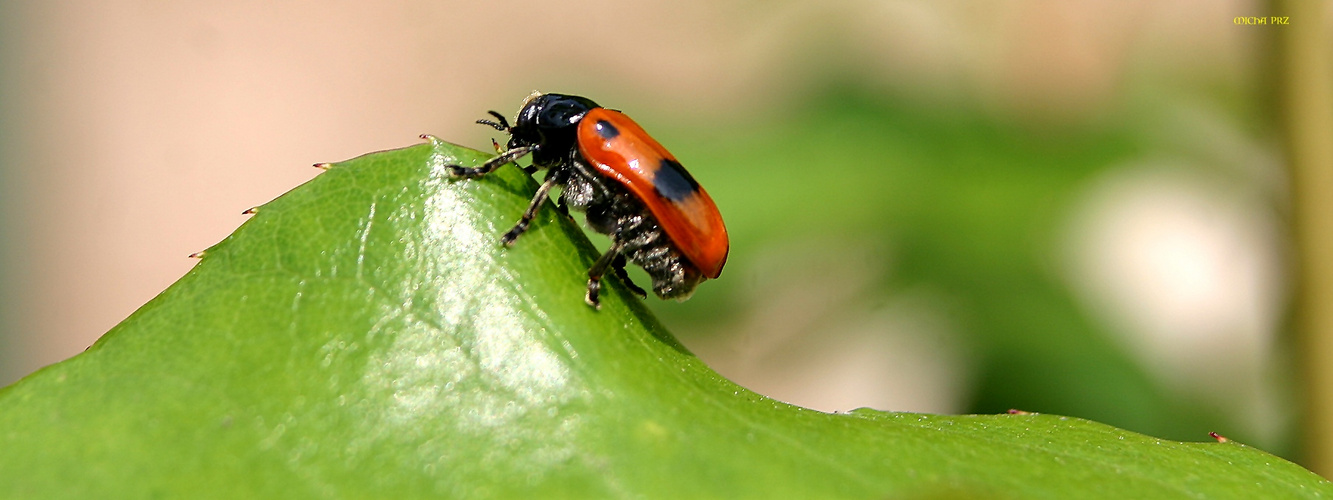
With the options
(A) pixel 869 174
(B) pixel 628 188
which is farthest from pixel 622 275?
(A) pixel 869 174

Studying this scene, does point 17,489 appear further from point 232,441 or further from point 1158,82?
point 1158,82

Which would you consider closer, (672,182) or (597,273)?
(597,273)

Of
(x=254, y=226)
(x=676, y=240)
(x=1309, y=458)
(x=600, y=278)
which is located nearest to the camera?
(x=254, y=226)

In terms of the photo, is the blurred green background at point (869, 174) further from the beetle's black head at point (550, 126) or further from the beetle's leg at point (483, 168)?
the beetle's leg at point (483, 168)

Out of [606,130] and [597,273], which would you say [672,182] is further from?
[597,273]

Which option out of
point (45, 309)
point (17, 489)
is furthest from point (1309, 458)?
point (45, 309)
